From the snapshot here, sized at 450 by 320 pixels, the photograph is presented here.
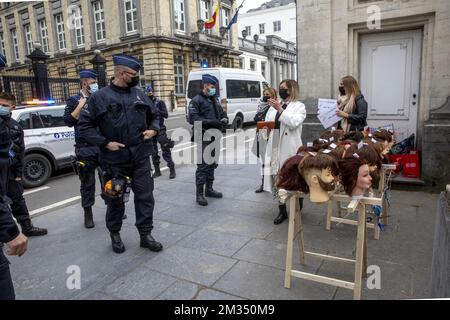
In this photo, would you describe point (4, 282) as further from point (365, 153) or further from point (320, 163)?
point (365, 153)

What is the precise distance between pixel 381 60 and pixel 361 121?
197cm

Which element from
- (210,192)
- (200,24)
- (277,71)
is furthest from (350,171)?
(277,71)

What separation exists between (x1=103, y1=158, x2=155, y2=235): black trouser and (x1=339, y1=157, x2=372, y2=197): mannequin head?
2.08 m

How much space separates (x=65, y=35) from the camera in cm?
3191

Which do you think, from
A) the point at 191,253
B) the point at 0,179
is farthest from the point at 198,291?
the point at 0,179

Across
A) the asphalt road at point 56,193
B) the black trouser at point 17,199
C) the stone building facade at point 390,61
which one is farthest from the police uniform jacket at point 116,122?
the stone building facade at point 390,61

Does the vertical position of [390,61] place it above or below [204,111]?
above

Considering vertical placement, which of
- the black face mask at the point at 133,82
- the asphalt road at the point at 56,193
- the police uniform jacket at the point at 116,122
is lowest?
the asphalt road at the point at 56,193

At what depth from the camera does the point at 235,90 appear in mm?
15367

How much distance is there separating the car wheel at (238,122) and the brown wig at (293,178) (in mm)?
12454

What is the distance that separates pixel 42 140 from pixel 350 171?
23.6ft

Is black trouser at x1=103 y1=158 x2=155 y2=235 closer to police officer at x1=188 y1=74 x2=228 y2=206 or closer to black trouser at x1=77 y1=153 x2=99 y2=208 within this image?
black trouser at x1=77 y1=153 x2=99 y2=208

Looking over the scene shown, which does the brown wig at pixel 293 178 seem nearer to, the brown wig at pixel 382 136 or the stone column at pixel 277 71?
the brown wig at pixel 382 136

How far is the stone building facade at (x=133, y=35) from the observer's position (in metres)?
25.5
